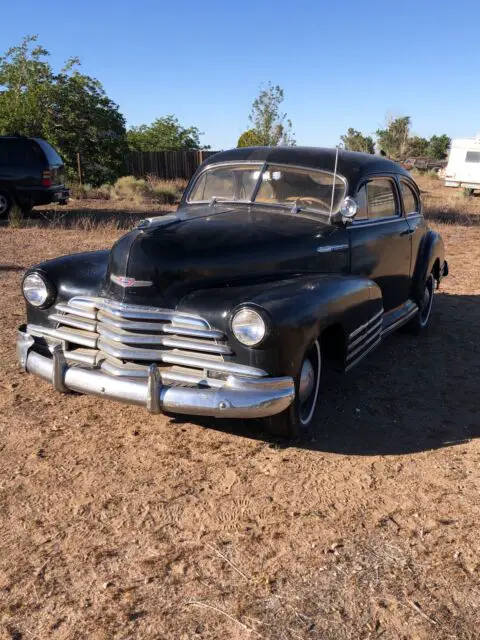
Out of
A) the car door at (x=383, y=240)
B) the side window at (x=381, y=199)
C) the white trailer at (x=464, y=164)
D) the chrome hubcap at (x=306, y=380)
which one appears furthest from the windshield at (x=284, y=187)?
the white trailer at (x=464, y=164)

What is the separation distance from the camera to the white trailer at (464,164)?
2779 cm

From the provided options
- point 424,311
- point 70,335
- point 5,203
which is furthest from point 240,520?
point 5,203

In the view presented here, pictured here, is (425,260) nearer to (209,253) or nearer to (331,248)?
(331,248)

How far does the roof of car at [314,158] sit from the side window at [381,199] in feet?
0.37

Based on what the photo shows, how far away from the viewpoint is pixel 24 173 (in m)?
13.2

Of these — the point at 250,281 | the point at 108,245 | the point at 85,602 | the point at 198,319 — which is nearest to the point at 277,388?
the point at 198,319

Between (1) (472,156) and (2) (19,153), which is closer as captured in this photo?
(2) (19,153)

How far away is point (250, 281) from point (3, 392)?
6.56ft

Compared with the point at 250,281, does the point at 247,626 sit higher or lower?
lower

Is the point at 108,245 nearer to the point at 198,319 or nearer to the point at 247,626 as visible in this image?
the point at 198,319

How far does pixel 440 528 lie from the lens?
2904mm

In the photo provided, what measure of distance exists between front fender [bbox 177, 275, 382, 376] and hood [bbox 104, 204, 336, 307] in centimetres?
13

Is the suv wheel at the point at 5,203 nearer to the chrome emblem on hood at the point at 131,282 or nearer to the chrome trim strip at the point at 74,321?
the chrome trim strip at the point at 74,321

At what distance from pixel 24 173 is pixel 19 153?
443 mm
